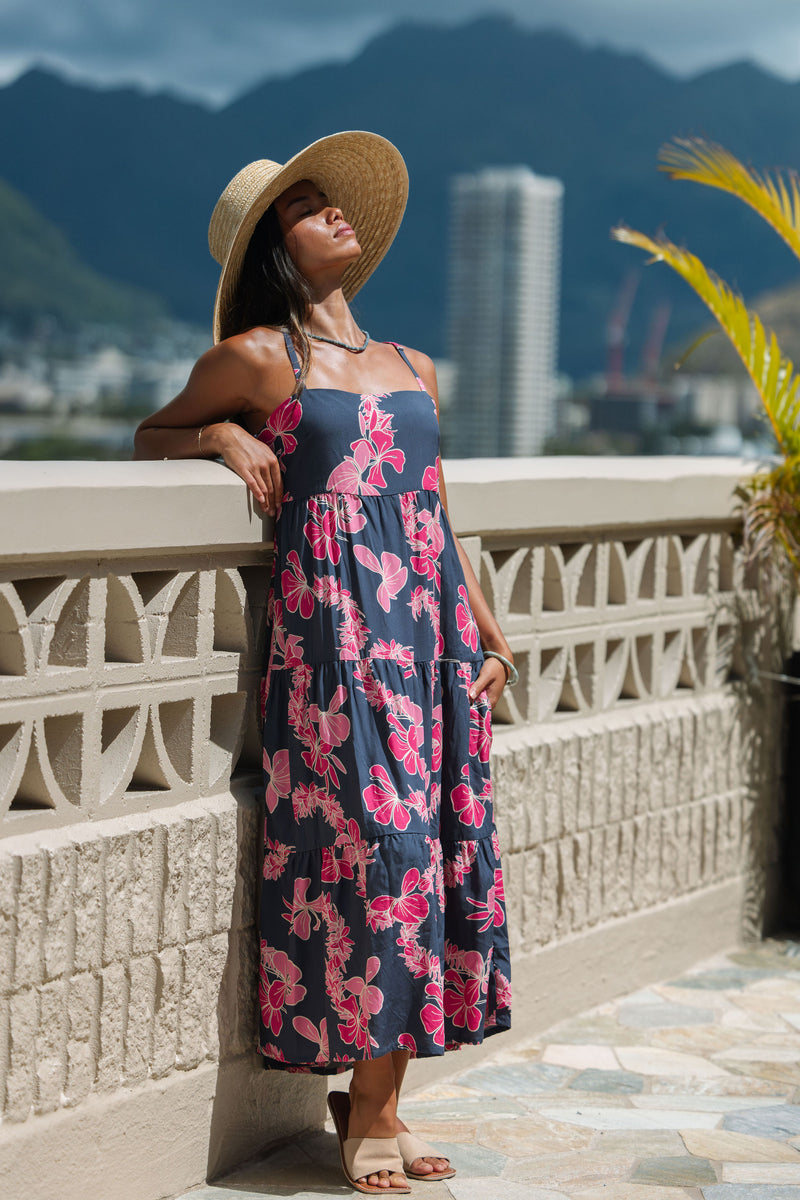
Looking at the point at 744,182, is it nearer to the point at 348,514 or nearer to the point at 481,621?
the point at 481,621

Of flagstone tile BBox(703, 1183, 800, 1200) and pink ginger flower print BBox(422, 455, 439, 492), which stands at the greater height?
pink ginger flower print BBox(422, 455, 439, 492)

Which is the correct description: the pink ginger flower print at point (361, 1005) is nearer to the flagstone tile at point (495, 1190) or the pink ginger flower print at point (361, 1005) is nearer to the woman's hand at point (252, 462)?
the flagstone tile at point (495, 1190)

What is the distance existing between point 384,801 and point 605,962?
1.65 m

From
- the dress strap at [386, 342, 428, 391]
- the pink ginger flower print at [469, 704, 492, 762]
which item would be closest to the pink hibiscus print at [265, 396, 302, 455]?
the dress strap at [386, 342, 428, 391]

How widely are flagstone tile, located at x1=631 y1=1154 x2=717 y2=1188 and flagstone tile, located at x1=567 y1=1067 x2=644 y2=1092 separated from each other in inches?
16.8

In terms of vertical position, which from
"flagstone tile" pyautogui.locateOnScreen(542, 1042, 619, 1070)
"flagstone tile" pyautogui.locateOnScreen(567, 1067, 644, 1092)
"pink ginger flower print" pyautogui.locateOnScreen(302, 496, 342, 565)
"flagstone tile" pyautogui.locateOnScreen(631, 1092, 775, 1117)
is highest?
"pink ginger flower print" pyautogui.locateOnScreen(302, 496, 342, 565)

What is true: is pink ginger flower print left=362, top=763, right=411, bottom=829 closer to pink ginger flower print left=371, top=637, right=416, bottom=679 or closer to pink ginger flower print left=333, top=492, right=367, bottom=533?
pink ginger flower print left=371, top=637, right=416, bottom=679

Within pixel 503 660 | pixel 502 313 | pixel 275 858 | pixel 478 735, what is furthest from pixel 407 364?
pixel 502 313

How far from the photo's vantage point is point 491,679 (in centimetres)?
333

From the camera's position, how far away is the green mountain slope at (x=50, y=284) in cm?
12475

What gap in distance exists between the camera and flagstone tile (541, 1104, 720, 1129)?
3467mm

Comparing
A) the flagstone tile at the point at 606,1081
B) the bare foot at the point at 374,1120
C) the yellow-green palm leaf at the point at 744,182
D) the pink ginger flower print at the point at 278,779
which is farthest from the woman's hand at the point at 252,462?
the yellow-green palm leaf at the point at 744,182

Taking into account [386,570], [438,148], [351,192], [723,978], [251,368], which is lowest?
[723,978]

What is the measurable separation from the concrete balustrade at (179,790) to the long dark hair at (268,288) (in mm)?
367
